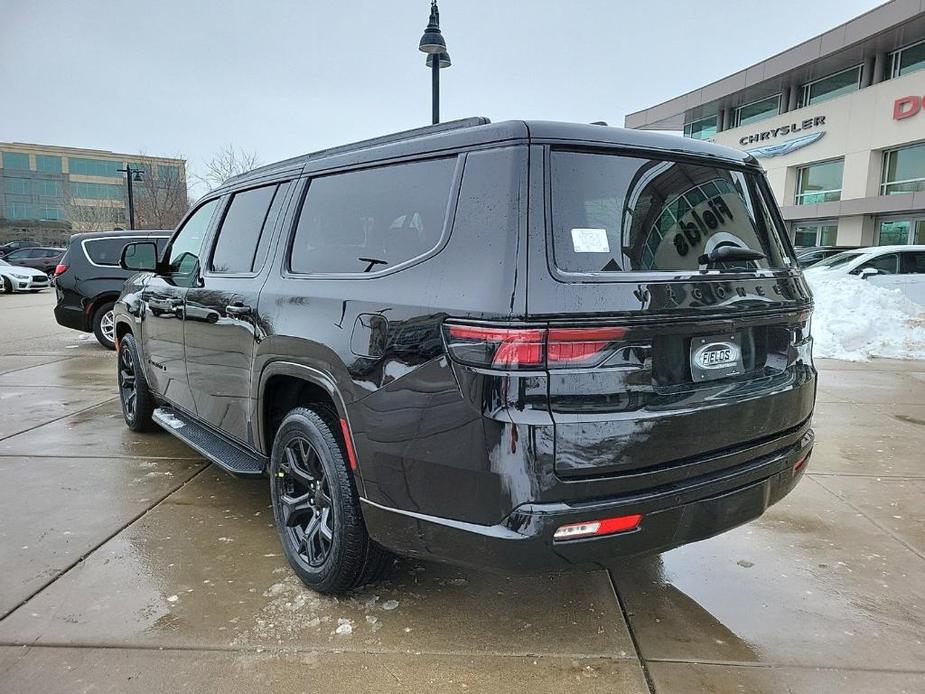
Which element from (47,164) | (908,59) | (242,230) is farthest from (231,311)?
(47,164)

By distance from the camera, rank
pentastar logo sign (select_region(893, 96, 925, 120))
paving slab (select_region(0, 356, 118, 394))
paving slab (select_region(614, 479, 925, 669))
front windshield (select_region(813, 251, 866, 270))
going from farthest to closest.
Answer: pentastar logo sign (select_region(893, 96, 925, 120)) < front windshield (select_region(813, 251, 866, 270)) < paving slab (select_region(0, 356, 118, 394)) < paving slab (select_region(614, 479, 925, 669))

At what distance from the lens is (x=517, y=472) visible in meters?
2.04

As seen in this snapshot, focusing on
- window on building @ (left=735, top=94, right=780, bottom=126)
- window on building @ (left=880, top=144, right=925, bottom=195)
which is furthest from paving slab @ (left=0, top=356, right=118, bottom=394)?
window on building @ (left=735, top=94, right=780, bottom=126)

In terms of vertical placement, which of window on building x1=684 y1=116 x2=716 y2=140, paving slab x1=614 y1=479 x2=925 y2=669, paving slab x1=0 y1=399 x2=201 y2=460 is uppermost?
window on building x1=684 y1=116 x2=716 y2=140

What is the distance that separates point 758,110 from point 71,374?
3110cm

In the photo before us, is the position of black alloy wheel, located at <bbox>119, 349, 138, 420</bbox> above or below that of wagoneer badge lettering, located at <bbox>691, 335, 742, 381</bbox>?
below

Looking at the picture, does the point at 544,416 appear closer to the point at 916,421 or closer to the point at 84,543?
the point at 84,543

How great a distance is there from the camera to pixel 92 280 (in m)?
9.73

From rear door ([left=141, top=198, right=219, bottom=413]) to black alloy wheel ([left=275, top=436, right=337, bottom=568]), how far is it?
129cm

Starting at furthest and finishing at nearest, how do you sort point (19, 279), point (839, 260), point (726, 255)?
1. point (19, 279)
2. point (839, 260)
3. point (726, 255)

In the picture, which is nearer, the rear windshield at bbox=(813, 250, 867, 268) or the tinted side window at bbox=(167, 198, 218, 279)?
the tinted side window at bbox=(167, 198, 218, 279)

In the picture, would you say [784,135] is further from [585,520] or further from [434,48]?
[585,520]

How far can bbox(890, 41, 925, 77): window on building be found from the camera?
22.4m

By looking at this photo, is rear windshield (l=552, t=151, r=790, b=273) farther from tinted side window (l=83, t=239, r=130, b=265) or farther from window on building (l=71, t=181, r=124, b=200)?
window on building (l=71, t=181, r=124, b=200)
